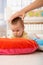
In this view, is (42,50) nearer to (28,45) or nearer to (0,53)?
(28,45)

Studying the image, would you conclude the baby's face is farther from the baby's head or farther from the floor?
the floor

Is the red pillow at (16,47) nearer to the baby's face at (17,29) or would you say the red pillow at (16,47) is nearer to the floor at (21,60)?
the floor at (21,60)

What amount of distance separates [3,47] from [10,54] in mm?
53

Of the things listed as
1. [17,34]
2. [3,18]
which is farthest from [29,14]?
[17,34]

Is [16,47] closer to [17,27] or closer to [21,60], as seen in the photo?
[21,60]

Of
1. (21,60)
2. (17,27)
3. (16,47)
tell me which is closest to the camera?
(21,60)

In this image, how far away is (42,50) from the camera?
87 cm

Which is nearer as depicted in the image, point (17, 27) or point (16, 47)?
point (16, 47)

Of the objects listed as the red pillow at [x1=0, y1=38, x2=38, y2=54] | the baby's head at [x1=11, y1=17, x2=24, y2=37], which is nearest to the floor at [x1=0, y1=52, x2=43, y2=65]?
the red pillow at [x1=0, y1=38, x2=38, y2=54]

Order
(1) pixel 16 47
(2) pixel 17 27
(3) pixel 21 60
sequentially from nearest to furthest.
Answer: (3) pixel 21 60 → (1) pixel 16 47 → (2) pixel 17 27

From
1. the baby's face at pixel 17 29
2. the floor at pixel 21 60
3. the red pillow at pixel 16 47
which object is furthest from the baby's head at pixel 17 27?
the floor at pixel 21 60

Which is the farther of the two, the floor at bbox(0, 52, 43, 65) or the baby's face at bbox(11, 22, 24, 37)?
the baby's face at bbox(11, 22, 24, 37)

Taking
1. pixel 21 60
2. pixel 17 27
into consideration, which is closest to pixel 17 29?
pixel 17 27

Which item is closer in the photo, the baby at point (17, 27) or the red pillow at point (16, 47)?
the red pillow at point (16, 47)
